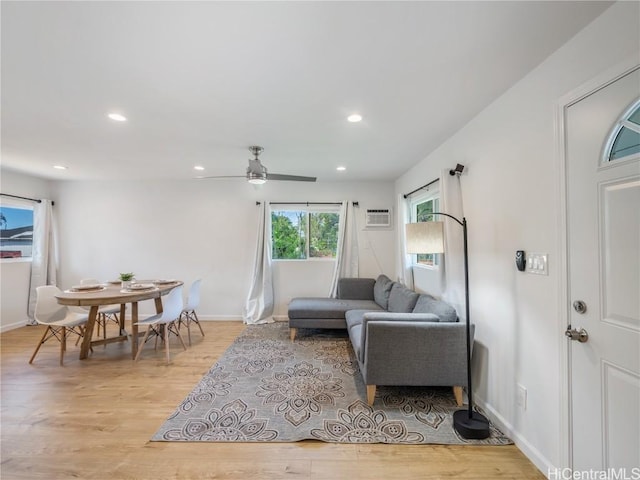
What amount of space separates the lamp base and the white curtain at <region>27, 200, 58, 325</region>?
20.2 ft

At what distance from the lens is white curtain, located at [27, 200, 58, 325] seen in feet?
14.7

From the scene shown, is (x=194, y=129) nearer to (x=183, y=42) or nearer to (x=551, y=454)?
(x=183, y=42)

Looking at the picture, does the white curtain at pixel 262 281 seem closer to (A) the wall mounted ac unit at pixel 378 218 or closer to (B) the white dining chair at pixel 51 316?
(A) the wall mounted ac unit at pixel 378 218

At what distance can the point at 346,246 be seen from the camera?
4727 millimetres

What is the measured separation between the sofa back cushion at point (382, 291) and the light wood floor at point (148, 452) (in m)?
2.14

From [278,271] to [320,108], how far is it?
3.23 metres

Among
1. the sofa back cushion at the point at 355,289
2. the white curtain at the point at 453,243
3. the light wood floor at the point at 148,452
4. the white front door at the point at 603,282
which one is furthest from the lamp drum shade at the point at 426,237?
the sofa back cushion at the point at 355,289

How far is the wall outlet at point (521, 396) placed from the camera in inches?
70.2

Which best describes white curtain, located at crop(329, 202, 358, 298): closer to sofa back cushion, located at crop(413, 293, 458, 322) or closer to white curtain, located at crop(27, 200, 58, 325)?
sofa back cushion, located at crop(413, 293, 458, 322)

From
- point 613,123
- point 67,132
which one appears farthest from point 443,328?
point 67,132

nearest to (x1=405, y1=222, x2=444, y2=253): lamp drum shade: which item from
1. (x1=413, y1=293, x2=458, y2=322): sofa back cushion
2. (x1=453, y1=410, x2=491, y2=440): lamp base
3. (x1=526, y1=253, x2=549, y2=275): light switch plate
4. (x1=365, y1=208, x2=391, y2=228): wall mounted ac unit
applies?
(x1=526, y1=253, x2=549, y2=275): light switch plate

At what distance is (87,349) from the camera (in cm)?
325

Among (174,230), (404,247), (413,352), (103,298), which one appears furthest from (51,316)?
(404,247)

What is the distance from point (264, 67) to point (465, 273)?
1.98m
